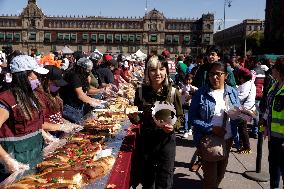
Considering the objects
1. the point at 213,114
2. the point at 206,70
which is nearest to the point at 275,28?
the point at 206,70

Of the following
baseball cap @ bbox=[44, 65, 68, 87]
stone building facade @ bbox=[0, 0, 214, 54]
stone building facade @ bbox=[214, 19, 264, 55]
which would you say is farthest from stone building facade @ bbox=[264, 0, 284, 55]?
baseball cap @ bbox=[44, 65, 68, 87]

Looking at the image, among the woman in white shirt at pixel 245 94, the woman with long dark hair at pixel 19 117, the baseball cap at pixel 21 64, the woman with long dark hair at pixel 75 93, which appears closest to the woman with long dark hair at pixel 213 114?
the woman with long dark hair at pixel 19 117

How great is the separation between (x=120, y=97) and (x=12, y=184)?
18.0 feet

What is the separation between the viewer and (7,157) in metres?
2.84

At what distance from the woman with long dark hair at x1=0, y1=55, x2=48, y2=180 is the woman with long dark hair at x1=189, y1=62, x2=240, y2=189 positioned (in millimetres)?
1772

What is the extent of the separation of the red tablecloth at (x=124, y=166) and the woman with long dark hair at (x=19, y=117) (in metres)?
0.71

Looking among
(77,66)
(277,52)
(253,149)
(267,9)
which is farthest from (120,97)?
(267,9)

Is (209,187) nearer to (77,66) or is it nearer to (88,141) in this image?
(88,141)

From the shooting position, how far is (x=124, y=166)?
3.42m

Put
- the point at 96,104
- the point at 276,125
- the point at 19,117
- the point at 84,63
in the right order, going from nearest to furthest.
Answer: the point at 19,117
the point at 276,125
the point at 84,63
the point at 96,104

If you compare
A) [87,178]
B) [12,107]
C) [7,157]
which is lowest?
[87,178]

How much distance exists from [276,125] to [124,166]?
2004mm

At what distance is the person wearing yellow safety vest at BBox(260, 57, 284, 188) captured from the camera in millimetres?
4328

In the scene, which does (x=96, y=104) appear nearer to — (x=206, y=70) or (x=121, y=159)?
(x=206, y=70)
